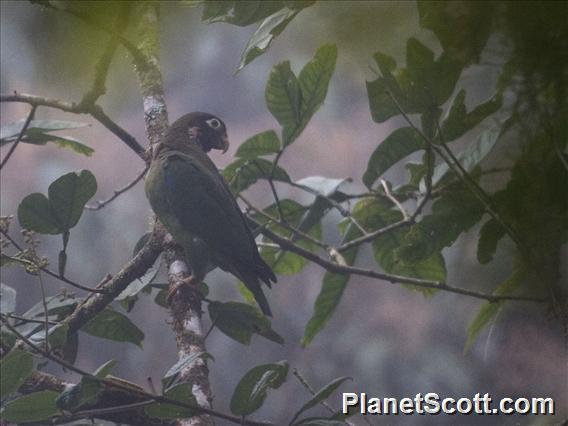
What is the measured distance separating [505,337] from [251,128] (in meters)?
0.48

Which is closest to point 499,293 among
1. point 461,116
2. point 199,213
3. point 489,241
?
point 489,241

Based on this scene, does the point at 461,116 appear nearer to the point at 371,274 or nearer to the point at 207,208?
the point at 371,274

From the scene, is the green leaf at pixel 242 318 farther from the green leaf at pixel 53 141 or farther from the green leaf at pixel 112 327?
the green leaf at pixel 53 141

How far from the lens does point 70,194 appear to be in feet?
2.18

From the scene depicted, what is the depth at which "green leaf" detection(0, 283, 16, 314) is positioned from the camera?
75 cm

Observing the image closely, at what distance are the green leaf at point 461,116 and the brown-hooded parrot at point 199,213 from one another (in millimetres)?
255

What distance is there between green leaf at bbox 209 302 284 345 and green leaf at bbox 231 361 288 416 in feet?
0.50

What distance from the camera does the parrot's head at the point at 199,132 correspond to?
2.84 ft

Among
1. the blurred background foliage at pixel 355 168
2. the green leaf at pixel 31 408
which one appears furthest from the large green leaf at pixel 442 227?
the green leaf at pixel 31 408

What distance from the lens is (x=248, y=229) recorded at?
0.80 meters

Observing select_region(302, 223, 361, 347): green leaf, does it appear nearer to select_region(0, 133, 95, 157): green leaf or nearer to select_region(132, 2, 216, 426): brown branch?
select_region(132, 2, 216, 426): brown branch

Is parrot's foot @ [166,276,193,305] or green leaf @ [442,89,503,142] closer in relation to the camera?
green leaf @ [442,89,503,142]

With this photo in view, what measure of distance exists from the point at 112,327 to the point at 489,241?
417 millimetres

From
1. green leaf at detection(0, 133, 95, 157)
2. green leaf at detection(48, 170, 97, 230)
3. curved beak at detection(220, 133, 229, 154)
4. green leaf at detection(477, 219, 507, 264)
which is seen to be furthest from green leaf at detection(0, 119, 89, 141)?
green leaf at detection(477, 219, 507, 264)
